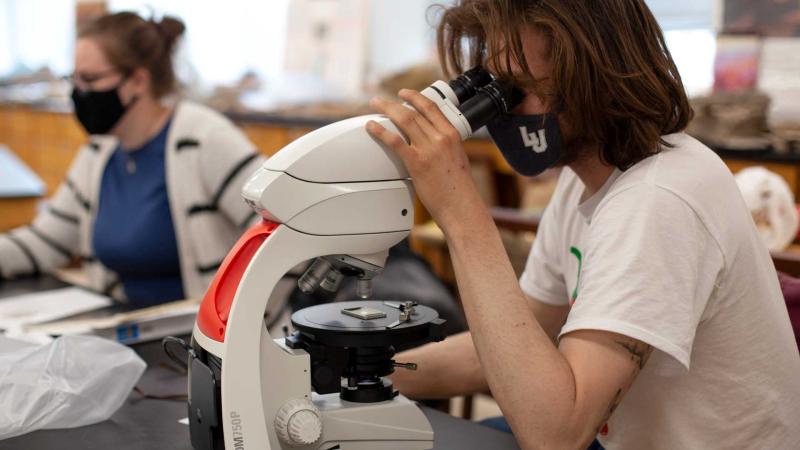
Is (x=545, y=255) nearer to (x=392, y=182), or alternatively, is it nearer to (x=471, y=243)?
(x=471, y=243)

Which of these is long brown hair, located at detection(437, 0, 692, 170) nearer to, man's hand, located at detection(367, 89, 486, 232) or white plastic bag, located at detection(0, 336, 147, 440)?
man's hand, located at detection(367, 89, 486, 232)

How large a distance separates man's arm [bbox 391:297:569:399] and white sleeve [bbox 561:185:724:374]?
391 millimetres

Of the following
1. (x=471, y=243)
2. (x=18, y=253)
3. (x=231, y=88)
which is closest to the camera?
(x=471, y=243)

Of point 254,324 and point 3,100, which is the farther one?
point 3,100

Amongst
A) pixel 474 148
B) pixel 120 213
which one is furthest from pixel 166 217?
pixel 474 148

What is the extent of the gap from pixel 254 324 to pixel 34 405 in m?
0.45

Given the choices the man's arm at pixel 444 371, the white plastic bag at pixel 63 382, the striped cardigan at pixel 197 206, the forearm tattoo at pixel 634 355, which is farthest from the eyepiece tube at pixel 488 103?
the striped cardigan at pixel 197 206

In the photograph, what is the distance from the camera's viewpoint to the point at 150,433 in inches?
48.0

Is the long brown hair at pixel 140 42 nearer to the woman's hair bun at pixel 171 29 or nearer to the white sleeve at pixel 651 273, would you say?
the woman's hair bun at pixel 171 29

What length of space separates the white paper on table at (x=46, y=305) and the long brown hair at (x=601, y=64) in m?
1.12

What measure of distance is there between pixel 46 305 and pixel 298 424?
1121 mm

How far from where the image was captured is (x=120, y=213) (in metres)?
2.34

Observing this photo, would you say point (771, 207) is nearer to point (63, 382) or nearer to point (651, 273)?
point (651, 273)

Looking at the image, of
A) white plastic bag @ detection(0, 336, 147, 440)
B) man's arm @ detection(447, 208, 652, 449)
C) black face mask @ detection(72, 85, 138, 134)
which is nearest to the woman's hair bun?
black face mask @ detection(72, 85, 138, 134)
